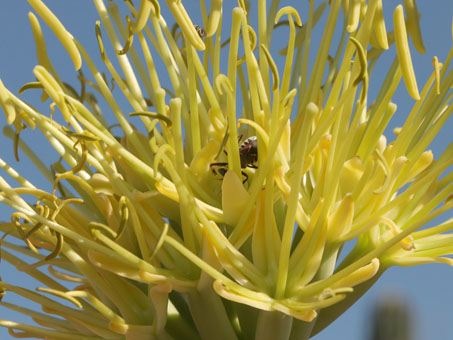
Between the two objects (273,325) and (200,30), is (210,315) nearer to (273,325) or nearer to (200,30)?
(273,325)

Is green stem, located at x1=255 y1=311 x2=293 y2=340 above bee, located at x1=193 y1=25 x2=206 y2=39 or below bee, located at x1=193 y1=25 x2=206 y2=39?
below

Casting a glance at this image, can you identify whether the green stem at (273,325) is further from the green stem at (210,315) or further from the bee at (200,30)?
the bee at (200,30)

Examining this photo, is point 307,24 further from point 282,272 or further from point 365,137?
point 282,272

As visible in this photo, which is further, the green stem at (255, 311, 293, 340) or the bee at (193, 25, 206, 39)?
the bee at (193, 25, 206, 39)

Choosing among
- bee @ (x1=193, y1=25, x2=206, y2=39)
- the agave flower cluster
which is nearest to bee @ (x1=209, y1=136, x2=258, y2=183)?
the agave flower cluster

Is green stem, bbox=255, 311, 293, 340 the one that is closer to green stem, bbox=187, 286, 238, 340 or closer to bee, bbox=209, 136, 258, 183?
green stem, bbox=187, 286, 238, 340

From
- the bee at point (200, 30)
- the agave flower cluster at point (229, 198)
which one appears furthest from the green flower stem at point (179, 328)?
the bee at point (200, 30)

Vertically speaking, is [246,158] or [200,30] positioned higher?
[200,30]

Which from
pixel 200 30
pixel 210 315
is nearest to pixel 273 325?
pixel 210 315

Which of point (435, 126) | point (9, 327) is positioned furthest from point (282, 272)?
point (9, 327)

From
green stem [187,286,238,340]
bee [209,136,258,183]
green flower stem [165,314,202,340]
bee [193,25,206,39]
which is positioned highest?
bee [193,25,206,39]
